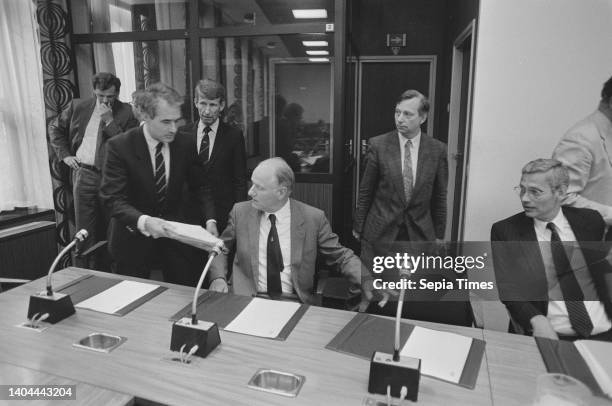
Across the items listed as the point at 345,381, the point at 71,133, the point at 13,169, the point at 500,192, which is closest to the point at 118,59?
the point at 71,133

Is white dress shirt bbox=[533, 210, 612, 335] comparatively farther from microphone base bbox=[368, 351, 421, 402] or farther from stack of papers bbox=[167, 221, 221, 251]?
stack of papers bbox=[167, 221, 221, 251]

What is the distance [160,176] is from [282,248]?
31.1 inches

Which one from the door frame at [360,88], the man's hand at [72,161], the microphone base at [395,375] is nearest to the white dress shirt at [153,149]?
the man's hand at [72,161]

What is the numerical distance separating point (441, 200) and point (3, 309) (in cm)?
235

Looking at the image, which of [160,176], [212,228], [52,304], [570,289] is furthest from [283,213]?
[570,289]

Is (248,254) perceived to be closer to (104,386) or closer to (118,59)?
(104,386)

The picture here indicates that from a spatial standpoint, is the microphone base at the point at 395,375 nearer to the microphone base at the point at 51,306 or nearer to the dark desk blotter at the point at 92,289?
the dark desk blotter at the point at 92,289

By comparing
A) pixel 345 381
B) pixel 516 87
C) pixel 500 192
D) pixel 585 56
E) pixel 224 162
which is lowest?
pixel 345 381

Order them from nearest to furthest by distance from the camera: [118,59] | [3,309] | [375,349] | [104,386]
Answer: [104,386]
[375,349]
[3,309]
[118,59]

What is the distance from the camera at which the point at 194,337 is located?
147 centimetres

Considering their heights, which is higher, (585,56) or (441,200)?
(585,56)

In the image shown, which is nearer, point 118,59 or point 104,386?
point 104,386

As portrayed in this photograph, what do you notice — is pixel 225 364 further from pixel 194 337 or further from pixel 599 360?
pixel 599 360

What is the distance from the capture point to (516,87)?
298 centimetres
